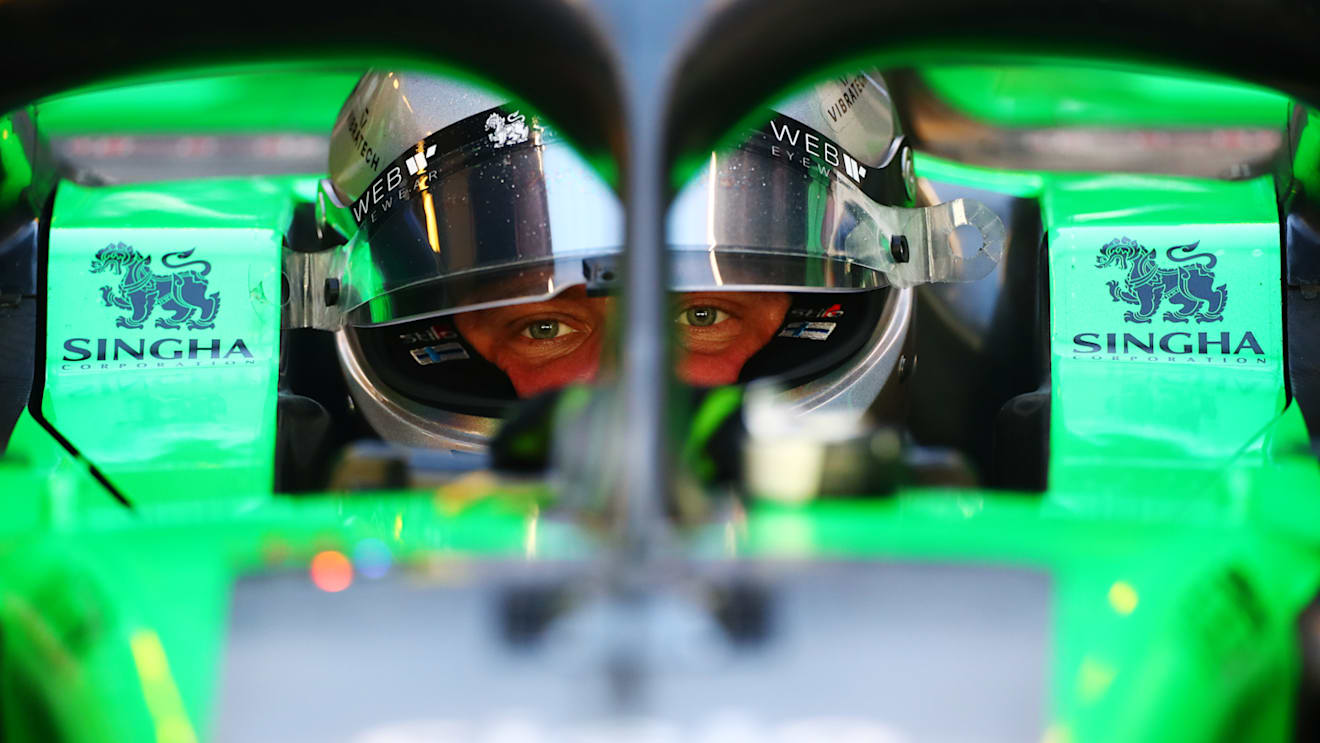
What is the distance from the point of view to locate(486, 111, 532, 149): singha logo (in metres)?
1.54

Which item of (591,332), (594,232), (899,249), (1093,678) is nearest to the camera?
(1093,678)

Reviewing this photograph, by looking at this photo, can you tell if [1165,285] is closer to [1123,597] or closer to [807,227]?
[807,227]

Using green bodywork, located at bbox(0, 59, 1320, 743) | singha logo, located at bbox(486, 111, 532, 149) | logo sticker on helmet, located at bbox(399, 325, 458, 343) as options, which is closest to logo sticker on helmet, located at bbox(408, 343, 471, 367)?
logo sticker on helmet, located at bbox(399, 325, 458, 343)

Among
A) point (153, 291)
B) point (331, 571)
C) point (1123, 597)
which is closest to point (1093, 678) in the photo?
point (1123, 597)

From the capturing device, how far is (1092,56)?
89cm

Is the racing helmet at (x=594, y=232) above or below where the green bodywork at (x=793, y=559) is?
above

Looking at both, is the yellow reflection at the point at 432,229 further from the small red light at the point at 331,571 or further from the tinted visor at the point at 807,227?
the small red light at the point at 331,571

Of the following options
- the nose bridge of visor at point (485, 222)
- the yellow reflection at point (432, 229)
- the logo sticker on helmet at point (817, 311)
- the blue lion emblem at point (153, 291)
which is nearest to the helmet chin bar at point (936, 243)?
the logo sticker on helmet at point (817, 311)

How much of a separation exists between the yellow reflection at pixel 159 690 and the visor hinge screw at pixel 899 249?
3.49ft

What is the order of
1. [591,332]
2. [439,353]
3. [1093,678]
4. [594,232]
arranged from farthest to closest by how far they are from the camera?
[439,353]
[591,332]
[594,232]
[1093,678]

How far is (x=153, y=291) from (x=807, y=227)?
691 millimetres

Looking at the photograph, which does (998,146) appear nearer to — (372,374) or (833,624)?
(372,374)

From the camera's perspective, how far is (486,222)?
1.53 metres

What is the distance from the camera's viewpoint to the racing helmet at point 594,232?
1519 millimetres
